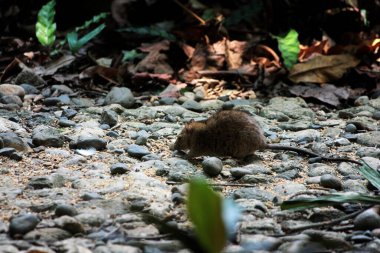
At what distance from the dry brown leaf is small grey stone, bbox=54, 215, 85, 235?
416 centimetres

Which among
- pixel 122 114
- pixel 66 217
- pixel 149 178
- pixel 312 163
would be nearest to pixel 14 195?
pixel 66 217

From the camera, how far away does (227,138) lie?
411cm

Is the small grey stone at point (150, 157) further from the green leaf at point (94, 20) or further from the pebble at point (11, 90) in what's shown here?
the green leaf at point (94, 20)

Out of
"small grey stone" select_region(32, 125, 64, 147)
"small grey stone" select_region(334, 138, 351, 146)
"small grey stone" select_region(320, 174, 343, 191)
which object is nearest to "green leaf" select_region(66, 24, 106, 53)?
"small grey stone" select_region(32, 125, 64, 147)

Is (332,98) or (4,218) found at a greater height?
(332,98)

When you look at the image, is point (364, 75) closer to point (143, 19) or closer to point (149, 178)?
point (143, 19)

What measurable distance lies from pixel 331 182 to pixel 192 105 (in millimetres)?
2479

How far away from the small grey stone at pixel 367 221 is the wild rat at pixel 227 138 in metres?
1.33

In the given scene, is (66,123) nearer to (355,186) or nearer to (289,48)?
(355,186)

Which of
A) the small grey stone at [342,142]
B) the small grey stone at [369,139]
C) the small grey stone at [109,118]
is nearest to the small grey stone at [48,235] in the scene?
the small grey stone at [109,118]

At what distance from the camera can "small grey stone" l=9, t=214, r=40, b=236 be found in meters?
2.52

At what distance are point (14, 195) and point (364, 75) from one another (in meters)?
4.48

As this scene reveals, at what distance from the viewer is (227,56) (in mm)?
6879

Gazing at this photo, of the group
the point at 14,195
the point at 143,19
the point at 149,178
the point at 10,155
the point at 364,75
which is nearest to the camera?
the point at 14,195
